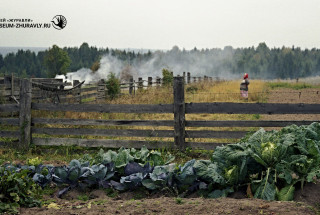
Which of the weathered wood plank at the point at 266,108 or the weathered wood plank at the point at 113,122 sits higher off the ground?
the weathered wood plank at the point at 266,108

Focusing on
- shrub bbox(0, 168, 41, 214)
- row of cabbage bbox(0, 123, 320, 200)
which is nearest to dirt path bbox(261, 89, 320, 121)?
row of cabbage bbox(0, 123, 320, 200)

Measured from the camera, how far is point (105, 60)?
85812 mm

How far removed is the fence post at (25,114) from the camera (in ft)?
29.8

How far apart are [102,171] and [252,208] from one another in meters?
2.19

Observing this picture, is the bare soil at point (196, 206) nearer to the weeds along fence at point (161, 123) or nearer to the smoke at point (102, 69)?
the weeds along fence at point (161, 123)

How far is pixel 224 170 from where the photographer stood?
5.10 m

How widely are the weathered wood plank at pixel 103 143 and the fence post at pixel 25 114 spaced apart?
221 millimetres

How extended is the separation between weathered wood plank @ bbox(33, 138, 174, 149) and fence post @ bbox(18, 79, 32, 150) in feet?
0.73

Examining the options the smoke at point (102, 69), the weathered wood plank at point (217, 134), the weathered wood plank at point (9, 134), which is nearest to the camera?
the weathered wood plank at point (217, 134)

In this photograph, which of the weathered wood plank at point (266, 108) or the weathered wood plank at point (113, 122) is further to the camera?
the weathered wood plank at point (113, 122)

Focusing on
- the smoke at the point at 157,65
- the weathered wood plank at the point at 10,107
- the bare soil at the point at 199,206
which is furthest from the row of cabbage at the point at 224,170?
the smoke at the point at 157,65

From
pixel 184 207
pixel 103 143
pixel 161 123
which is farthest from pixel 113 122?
pixel 184 207

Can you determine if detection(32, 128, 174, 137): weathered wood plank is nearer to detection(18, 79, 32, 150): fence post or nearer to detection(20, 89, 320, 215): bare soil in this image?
detection(18, 79, 32, 150): fence post

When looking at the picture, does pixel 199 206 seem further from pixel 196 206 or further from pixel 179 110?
pixel 179 110
